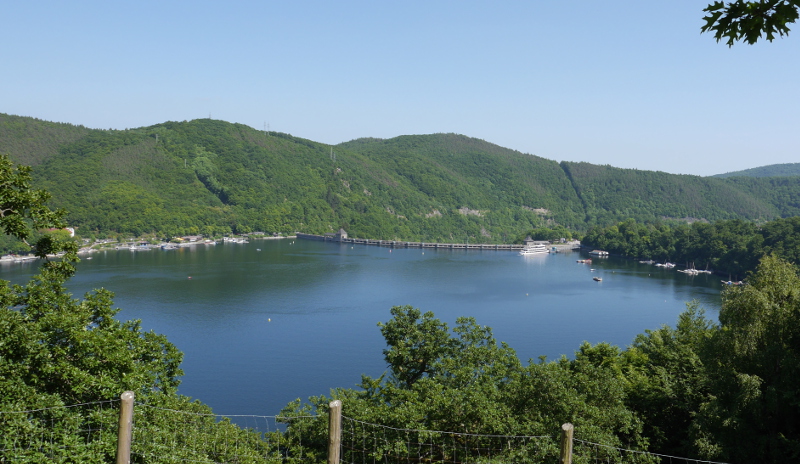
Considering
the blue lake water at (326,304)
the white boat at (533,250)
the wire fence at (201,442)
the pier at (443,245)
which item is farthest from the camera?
the pier at (443,245)

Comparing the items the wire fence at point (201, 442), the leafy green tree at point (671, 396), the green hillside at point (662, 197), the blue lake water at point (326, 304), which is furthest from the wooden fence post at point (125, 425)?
the green hillside at point (662, 197)

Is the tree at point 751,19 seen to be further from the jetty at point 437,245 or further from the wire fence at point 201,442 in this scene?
the jetty at point 437,245

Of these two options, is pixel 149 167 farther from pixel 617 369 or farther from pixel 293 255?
pixel 617 369

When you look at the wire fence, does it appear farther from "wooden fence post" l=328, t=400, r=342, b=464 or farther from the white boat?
the white boat

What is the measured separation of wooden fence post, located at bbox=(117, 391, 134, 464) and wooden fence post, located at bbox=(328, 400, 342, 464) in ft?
4.80

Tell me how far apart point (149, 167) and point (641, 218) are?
101504 mm

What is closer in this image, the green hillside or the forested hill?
the forested hill

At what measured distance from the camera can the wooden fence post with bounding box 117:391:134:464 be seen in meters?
4.38

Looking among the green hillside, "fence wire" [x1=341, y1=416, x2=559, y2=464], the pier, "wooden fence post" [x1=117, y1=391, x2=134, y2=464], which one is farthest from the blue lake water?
the green hillside

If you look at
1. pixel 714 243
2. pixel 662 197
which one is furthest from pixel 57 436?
pixel 662 197

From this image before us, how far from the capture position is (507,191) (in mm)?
144125

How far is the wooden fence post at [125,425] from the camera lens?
4383 mm

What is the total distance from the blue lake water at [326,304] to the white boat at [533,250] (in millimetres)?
10862

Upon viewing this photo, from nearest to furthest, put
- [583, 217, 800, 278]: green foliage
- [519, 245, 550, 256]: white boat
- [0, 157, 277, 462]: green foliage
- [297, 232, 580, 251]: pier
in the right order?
1. [0, 157, 277, 462]: green foliage
2. [583, 217, 800, 278]: green foliage
3. [519, 245, 550, 256]: white boat
4. [297, 232, 580, 251]: pier
